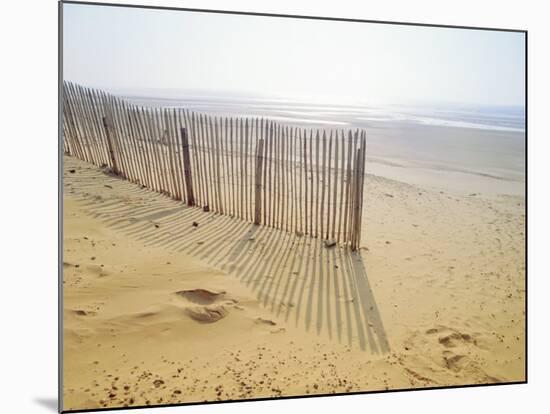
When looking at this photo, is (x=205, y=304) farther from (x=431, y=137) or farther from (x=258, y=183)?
(x=431, y=137)

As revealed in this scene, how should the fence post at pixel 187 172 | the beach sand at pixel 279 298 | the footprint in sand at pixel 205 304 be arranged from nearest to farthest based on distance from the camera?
the beach sand at pixel 279 298 < the footprint in sand at pixel 205 304 < the fence post at pixel 187 172

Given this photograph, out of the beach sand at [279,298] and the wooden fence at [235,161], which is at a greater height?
the wooden fence at [235,161]

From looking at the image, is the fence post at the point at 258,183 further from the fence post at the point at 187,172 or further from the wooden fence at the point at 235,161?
the fence post at the point at 187,172

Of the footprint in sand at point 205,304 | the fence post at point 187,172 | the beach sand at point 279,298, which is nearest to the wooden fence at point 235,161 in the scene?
the fence post at point 187,172

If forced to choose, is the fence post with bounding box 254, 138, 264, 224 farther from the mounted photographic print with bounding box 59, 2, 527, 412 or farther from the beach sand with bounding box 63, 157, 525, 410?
the beach sand with bounding box 63, 157, 525, 410

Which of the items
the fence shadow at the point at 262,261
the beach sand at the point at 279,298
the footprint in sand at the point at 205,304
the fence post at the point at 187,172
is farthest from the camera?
the fence post at the point at 187,172

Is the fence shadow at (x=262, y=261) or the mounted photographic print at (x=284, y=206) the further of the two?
the fence shadow at (x=262, y=261)
